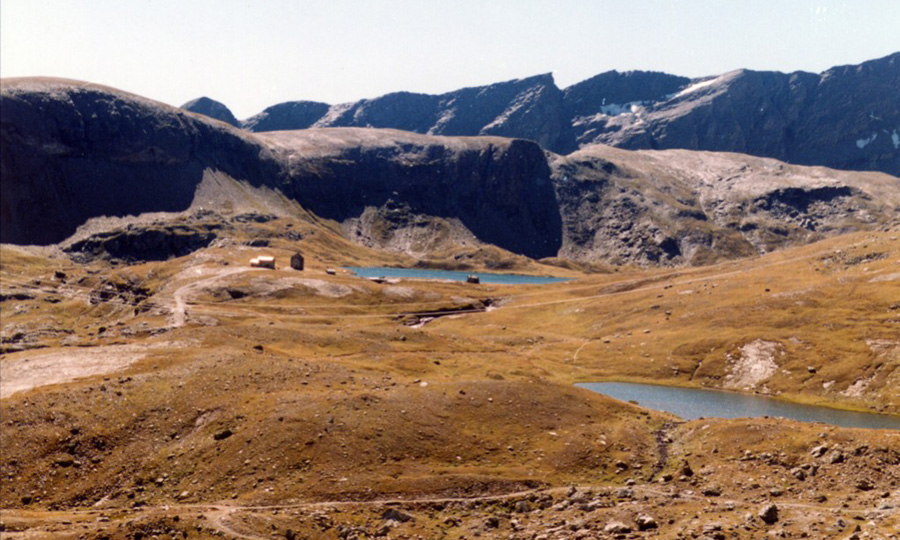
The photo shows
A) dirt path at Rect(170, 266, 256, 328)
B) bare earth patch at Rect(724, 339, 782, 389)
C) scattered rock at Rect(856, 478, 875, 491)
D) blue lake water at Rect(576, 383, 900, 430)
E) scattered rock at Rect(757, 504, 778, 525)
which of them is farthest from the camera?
dirt path at Rect(170, 266, 256, 328)

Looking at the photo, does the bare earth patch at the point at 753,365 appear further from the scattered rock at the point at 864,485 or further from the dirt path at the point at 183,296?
the dirt path at the point at 183,296

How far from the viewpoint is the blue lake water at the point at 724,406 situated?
103 metres

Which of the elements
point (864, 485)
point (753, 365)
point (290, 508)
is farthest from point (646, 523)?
point (753, 365)

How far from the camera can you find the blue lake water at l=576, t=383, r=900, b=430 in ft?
338

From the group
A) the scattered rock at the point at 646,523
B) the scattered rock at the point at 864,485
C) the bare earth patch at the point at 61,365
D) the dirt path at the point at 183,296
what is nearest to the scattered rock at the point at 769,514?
the scattered rock at the point at 646,523

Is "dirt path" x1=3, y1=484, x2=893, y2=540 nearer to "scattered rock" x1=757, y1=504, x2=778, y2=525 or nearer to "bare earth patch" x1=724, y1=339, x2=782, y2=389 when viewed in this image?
"scattered rock" x1=757, y1=504, x2=778, y2=525

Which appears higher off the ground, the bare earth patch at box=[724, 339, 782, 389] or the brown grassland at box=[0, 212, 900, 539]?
the brown grassland at box=[0, 212, 900, 539]

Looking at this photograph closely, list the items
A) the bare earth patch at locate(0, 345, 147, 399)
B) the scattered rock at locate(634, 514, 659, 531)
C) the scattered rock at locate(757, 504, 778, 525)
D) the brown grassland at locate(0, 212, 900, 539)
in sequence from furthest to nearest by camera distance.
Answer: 1. the bare earth patch at locate(0, 345, 147, 399)
2. the brown grassland at locate(0, 212, 900, 539)
3. the scattered rock at locate(634, 514, 659, 531)
4. the scattered rock at locate(757, 504, 778, 525)

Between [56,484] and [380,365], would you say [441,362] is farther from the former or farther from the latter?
[56,484]

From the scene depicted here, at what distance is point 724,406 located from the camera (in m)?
112

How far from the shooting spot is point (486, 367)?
121 m

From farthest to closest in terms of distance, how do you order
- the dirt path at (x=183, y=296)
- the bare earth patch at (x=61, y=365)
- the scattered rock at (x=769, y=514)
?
the dirt path at (x=183, y=296) → the bare earth patch at (x=61, y=365) → the scattered rock at (x=769, y=514)

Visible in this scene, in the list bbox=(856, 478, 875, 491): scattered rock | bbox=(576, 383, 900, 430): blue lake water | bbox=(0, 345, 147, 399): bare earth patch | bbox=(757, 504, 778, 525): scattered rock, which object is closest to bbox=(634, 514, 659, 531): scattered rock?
bbox=(757, 504, 778, 525): scattered rock

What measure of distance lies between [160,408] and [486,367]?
2409 inches
